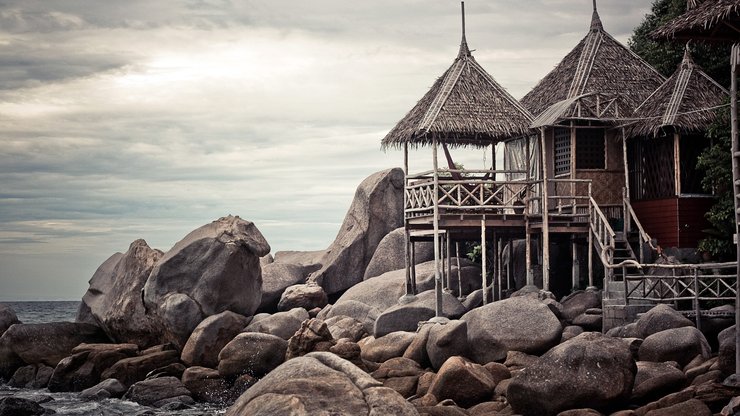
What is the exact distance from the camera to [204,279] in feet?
93.4

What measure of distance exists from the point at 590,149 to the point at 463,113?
12.8 feet

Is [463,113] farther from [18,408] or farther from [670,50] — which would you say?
[18,408]

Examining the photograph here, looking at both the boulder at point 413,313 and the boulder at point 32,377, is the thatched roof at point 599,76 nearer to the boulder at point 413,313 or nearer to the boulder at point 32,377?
the boulder at point 413,313

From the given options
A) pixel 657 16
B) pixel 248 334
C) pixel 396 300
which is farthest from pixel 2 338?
pixel 657 16

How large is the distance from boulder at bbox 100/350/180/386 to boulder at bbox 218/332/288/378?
2.40 m

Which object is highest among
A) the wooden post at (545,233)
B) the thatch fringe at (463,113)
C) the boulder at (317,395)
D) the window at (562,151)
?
the thatch fringe at (463,113)

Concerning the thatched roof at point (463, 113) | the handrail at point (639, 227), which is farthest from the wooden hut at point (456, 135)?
the handrail at point (639, 227)

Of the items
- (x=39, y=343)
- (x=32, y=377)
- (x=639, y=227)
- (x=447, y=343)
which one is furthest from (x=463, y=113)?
(x=32, y=377)

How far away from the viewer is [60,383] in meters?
26.5

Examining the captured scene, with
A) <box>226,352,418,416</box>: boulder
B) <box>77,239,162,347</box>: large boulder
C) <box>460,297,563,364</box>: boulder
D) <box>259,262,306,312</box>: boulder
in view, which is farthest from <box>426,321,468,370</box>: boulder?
<box>259,262,306,312</box>: boulder

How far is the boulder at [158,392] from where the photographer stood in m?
23.5

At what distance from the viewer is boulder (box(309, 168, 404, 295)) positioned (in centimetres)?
3697

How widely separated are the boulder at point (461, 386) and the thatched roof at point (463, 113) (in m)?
9.41

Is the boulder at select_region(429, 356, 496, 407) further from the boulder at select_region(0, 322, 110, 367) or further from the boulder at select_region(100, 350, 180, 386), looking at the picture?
the boulder at select_region(0, 322, 110, 367)
